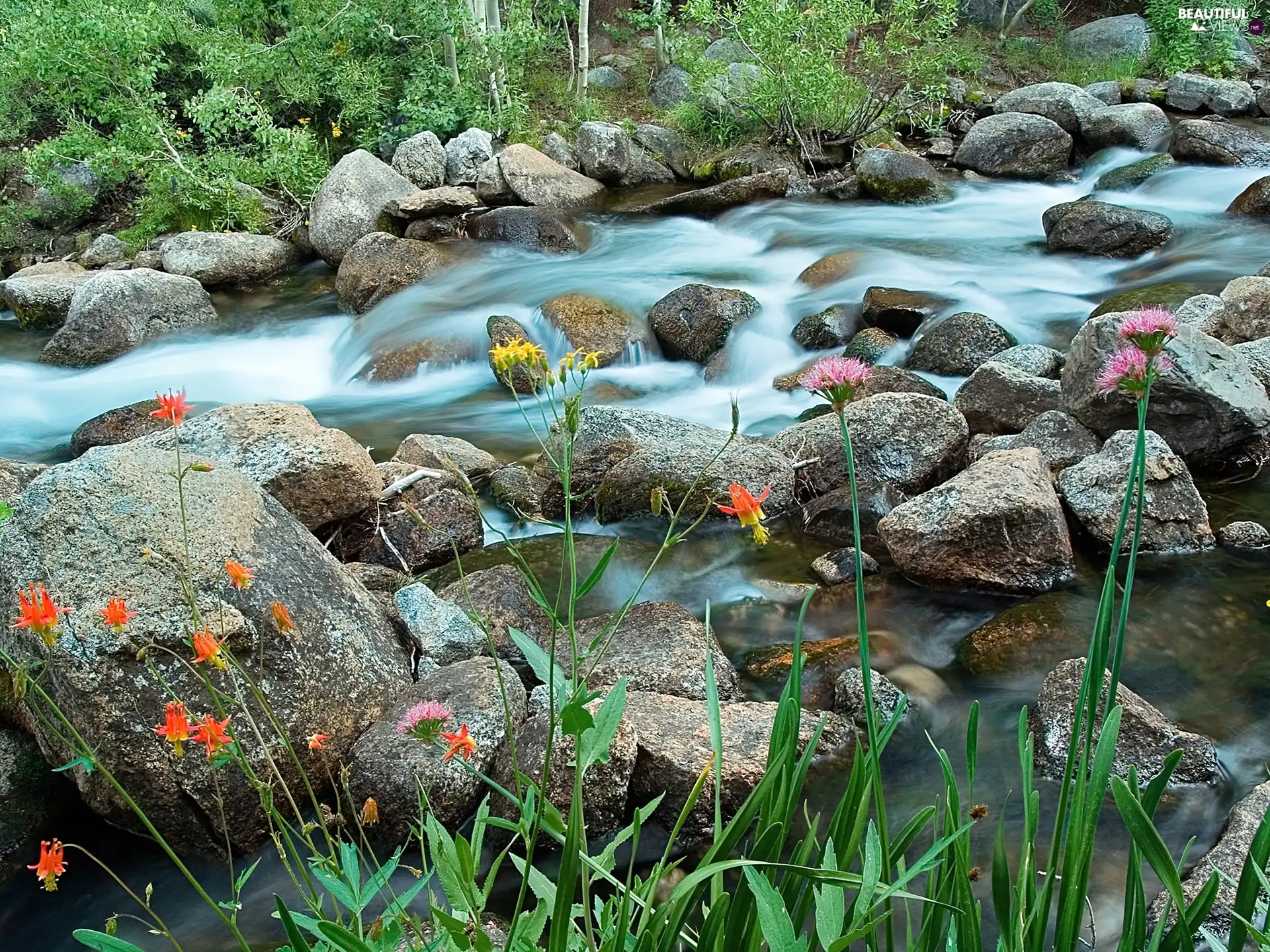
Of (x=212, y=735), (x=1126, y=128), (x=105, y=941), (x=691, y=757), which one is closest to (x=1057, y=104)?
(x=1126, y=128)

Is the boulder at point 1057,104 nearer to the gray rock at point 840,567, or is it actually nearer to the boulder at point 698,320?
the boulder at point 698,320

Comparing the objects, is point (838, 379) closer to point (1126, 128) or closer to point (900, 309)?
point (900, 309)

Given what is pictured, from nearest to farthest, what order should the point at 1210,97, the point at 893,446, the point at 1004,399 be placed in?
the point at 893,446
the point at 1004,399
the point at 1210,97

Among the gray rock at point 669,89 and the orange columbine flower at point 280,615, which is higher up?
the gray rock at point 669,89

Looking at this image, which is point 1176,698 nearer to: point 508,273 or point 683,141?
point 508,273

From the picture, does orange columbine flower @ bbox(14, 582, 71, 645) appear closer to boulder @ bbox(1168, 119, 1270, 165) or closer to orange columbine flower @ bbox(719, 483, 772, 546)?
orange columbine flower @ bbox(719, 483, 772, 546)

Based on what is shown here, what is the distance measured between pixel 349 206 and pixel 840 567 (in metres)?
7.81

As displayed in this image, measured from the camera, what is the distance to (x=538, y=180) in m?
11.5

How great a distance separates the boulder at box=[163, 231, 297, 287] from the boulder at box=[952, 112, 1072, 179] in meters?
8.05

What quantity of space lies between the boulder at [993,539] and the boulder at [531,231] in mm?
6688

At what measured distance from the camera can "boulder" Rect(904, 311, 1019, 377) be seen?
6.99 m

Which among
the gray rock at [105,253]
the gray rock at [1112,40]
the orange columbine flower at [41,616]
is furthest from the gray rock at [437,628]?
the gray rock at [1112,40]

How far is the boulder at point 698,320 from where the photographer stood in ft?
26.4

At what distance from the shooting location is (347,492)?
4.77 meters
